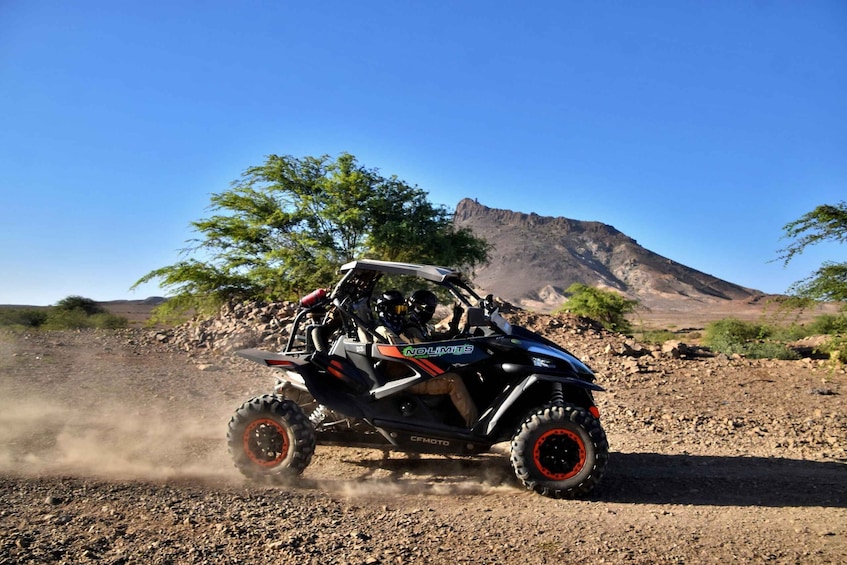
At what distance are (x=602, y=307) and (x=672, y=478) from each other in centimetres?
2188

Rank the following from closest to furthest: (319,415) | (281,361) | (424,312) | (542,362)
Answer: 1. (542,362)
2. (281,361)
3. (319,415)
4. (424,312)

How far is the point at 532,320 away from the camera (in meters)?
19.0

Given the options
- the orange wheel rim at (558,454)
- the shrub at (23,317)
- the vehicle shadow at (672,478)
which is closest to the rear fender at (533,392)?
the orange wheel rim at (558,454)

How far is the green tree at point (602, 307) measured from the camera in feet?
92.9

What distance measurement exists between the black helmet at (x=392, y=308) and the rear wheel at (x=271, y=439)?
1.41 meters

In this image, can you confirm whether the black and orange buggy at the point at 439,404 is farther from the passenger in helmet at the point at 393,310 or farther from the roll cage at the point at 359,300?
the passenger in helmet at the point at 393,310

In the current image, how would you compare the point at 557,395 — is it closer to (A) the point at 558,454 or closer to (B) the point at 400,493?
(A) the point at 558,454

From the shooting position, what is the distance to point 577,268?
146750 mm

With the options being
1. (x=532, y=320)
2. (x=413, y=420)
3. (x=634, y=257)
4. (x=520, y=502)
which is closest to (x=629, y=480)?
(x=520, y=502)

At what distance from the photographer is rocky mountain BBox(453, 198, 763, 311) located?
133 metres

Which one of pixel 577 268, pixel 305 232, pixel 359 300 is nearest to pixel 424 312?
pixel 359 300

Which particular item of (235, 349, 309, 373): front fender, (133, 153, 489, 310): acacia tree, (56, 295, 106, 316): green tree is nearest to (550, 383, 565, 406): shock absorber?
(235, 349, 309, 373): front fender

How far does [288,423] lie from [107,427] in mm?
3572

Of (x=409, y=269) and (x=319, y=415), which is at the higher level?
(x=409, y=269)
